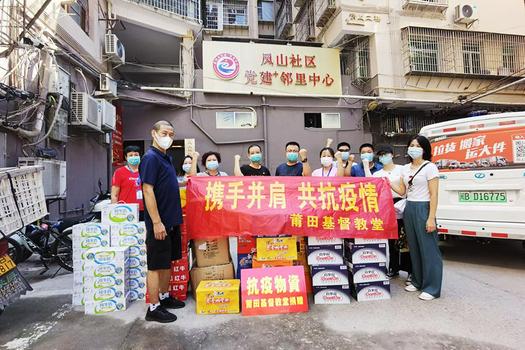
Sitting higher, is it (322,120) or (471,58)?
(471,58)

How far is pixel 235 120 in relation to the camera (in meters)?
9.99

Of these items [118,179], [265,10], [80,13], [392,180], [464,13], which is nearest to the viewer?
[392,180]

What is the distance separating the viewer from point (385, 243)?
11.2 feet

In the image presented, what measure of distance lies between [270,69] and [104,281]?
845 cm

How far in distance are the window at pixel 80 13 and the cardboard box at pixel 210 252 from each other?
628cm

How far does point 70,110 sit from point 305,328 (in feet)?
20.8

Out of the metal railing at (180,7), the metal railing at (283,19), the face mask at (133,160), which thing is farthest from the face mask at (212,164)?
the metal railing at (283,19)

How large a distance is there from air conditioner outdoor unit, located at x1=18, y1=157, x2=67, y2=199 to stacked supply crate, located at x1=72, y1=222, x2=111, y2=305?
247 cm

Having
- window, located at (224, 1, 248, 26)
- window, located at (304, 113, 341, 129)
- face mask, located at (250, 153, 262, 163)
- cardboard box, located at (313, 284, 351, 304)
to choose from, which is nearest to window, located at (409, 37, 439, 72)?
window, located at (304, 113, 341, 129)

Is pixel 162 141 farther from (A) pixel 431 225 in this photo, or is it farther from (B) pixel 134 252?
(A) pixel 431 225

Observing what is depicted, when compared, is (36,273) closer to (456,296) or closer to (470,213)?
(456,296)

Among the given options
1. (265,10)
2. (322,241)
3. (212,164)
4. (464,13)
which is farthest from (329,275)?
(265,10)

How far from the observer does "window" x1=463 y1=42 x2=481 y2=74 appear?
10750 mm

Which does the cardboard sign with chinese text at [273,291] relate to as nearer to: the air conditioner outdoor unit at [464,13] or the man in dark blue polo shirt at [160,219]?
the man in dark blue polo shirt at [160,219]
